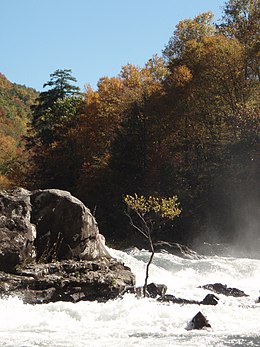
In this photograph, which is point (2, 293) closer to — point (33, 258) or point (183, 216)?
point (33, 258)

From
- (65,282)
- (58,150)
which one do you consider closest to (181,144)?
(58,150)

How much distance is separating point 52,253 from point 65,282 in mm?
1630

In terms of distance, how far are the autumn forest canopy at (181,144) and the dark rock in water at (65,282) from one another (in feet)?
58.1

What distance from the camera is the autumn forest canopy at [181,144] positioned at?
36.0m

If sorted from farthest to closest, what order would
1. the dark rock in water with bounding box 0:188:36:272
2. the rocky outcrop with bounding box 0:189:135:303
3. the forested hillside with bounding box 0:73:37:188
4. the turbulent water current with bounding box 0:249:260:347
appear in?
1. the forested hillside with bounding box 0:73:37:188
2. the dark rock in water with bounding box 0:188:36:272
3. the rocky outcrop with bounding box 0:189:135:303
4. the turbulent water current with bounding box 0:249:260:347

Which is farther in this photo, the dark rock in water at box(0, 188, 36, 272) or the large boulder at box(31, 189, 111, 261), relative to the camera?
the large boulder at box(31, 189, 111, 261)

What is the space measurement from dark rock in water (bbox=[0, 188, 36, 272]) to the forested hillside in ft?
102

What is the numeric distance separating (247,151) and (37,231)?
24.0 meters

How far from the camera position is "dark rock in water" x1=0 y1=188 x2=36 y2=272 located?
1452cm

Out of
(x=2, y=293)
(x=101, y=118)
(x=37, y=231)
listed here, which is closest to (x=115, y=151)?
(x=101, y=118)

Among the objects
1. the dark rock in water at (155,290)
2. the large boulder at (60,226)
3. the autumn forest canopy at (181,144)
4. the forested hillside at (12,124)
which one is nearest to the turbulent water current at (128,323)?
the dark rock in water at (155,290)

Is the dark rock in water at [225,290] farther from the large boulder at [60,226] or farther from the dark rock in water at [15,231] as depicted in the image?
the dark rock in water at [15,231]

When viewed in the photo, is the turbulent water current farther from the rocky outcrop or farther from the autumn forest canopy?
the autumn forest canopy

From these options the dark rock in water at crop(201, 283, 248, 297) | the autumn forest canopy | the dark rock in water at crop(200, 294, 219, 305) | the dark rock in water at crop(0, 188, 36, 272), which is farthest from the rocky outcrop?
the autumn forest canopy
